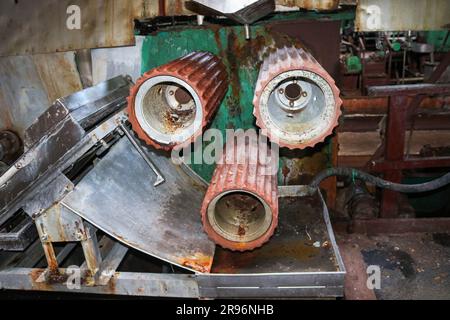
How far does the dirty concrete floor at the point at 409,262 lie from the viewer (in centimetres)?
268

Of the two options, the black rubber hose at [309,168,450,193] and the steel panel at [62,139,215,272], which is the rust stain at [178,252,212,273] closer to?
the steel panel at [62,139,215,272]

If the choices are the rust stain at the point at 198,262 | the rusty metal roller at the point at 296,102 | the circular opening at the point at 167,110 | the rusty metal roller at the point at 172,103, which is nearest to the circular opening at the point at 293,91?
the rusty metal roller at the point at 296,102

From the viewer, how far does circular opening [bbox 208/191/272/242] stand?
2189 millimetres

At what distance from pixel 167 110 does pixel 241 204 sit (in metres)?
0.86

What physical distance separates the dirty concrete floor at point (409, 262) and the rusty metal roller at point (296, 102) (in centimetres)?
147

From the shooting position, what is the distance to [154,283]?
7.58 feet

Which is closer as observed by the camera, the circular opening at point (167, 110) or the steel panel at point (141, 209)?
the circular opening at point (167, 110)

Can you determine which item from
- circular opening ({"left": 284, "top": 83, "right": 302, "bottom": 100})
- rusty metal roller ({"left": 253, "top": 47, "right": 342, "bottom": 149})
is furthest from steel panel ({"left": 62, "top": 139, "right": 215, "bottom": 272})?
circular opening ({"left": 284, "top": 83, "right": 302, "bottom": 100})

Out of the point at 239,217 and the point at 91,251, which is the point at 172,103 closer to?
the point at 239,217

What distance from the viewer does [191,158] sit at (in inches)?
145

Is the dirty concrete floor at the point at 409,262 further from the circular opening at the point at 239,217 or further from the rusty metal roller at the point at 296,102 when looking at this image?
the rusty metal roller at the point at 296,102

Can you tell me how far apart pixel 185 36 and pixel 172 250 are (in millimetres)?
Answer: 2014

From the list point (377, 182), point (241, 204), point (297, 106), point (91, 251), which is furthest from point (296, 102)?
point (91, 251)

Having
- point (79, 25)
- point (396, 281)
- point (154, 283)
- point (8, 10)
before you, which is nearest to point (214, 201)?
point (154, 283)
